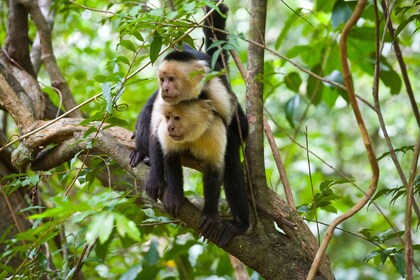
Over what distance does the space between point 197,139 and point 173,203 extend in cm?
41

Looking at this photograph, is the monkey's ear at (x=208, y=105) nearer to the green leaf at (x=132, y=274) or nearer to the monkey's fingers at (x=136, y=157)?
the monkey's fingers at (x=136, y=157)

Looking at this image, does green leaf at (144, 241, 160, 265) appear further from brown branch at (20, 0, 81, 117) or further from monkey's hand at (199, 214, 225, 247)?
brown branch at (20, 0, 81, 117)

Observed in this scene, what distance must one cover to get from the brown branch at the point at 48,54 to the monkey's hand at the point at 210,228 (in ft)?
5.10

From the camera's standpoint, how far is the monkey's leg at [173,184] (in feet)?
8.27

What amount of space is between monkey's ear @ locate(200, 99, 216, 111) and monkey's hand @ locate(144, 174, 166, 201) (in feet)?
1.40

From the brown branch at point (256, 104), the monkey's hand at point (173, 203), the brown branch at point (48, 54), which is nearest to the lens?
the monkey's hand at point (173, 203)

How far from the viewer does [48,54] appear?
12.8 feet

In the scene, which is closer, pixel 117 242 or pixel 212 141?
pixel 212 141

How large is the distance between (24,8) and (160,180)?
6.10 ft

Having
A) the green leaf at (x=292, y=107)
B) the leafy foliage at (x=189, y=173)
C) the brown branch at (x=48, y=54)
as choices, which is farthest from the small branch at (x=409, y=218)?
the brown branch at (x=48, y=54)

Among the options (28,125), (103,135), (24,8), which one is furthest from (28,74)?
(103,135)

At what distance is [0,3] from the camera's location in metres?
4.92

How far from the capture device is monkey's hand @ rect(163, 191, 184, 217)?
2.50 metres

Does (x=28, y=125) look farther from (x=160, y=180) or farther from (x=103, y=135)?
(x=160, y=180)
